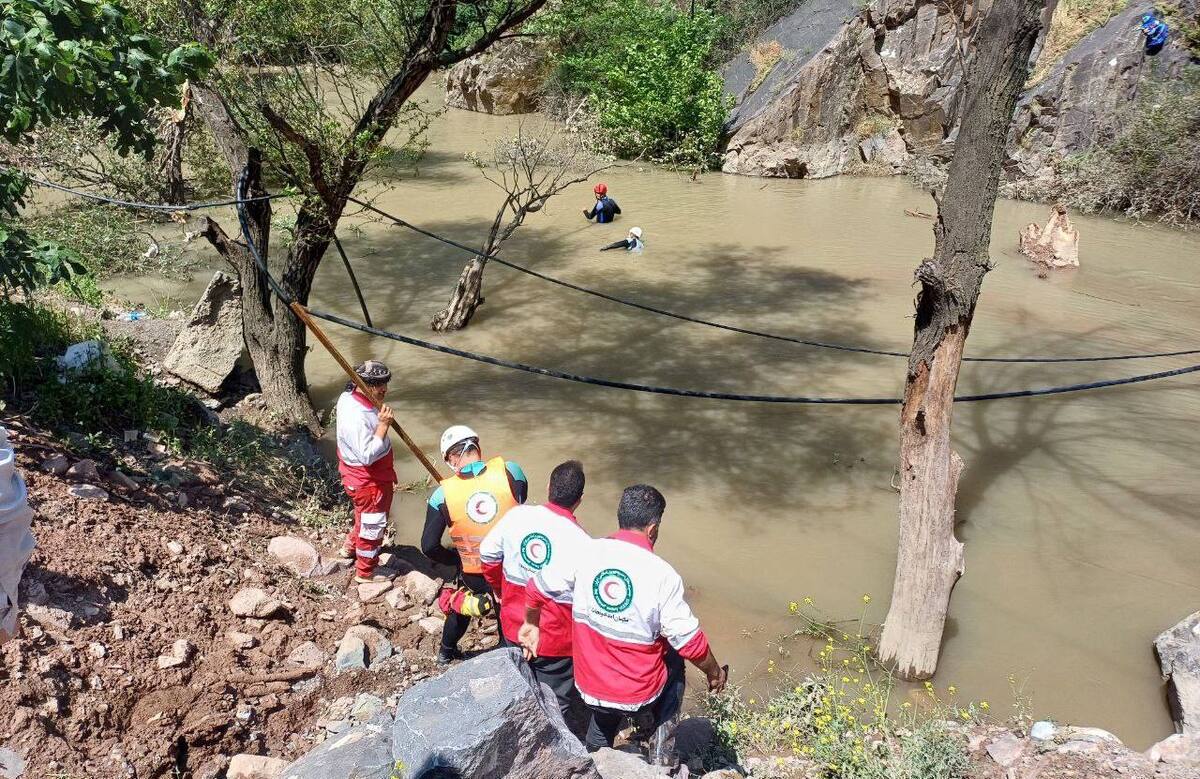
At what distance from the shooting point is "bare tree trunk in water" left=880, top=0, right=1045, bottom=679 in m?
5.21

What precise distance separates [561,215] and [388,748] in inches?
518

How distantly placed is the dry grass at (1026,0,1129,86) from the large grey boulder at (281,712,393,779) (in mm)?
17723

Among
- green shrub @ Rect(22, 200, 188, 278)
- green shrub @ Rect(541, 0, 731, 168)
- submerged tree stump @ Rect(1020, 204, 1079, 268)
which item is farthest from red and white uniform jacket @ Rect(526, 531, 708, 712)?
green shrub @ Rect(541, 0, 731, 168)

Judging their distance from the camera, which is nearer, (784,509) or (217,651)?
(217,651)

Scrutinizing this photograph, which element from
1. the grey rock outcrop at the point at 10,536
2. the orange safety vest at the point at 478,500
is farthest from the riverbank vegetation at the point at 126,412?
the grey rock outcrop at the point at 10,536

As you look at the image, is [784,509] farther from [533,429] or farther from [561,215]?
[561,215]

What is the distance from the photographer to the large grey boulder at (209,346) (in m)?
7.82

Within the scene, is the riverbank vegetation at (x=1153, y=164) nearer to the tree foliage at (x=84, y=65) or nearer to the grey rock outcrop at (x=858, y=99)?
the grey rock outcrop at (x=858, y=99)

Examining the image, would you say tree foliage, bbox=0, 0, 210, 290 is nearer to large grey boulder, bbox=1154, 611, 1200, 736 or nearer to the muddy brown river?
the muddy brown river

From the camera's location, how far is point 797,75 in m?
18.2

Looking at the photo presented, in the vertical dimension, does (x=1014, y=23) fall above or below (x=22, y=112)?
above

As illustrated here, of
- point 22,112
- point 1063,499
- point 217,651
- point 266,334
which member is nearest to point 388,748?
point 217,651

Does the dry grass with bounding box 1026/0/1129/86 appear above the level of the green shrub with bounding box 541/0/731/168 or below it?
above

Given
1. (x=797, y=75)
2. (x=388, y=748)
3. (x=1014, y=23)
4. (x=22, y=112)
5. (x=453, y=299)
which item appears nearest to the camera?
(x=388, y=748)
